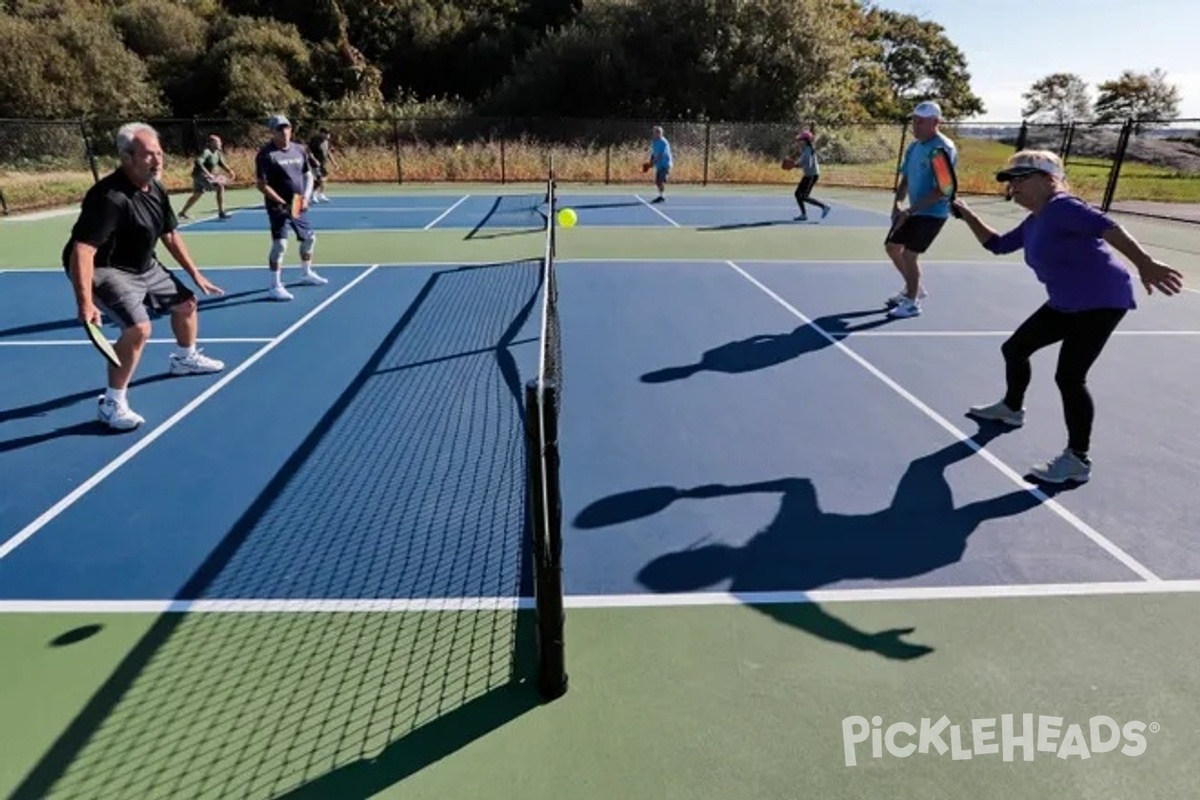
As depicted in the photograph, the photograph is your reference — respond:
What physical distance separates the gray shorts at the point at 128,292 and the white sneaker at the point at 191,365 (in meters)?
0.84

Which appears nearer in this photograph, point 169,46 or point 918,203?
point 918,203

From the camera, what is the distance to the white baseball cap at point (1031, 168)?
14.4 feet

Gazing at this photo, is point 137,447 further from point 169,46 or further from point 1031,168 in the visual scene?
point 169,46

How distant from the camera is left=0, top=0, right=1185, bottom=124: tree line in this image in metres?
34.0

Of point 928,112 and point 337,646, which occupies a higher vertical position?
point 928,112

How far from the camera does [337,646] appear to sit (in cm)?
331

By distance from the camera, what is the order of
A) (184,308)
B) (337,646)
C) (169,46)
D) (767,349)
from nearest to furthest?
(337,646) < (184,308) < (767,349) < (169,46)

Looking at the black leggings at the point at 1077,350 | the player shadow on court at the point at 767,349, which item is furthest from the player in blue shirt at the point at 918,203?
the black leggings at the point at 1077,350

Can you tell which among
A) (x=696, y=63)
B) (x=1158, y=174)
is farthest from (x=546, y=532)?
(x=1158, y=174)

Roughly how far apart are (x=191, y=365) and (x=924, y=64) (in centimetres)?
7059

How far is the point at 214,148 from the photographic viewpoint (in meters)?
15.8

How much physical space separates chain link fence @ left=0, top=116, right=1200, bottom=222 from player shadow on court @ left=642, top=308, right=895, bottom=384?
16.5 metres

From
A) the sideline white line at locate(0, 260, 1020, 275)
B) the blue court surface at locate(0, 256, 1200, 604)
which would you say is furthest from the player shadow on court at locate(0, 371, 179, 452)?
the sideline white line at locate(0, 260, 1020, 275)

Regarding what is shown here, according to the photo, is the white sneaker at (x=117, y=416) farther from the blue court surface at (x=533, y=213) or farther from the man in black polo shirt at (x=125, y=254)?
the blue court surface at (x=533, y=213)
